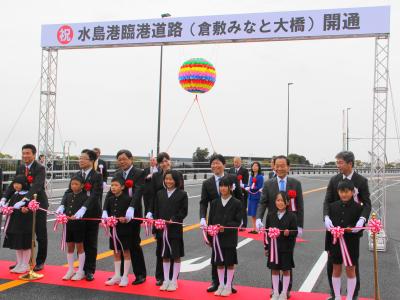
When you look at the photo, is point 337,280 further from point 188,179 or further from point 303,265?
point 188,179

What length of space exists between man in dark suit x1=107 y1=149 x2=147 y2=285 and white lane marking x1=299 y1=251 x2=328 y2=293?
2.12 meters

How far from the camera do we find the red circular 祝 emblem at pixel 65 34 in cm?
1230

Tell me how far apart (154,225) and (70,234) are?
1.18 metres

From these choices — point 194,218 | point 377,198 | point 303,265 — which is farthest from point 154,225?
point 194,218

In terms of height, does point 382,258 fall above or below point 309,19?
below

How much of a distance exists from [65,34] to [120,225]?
817cm

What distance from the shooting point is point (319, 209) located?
15461 mm

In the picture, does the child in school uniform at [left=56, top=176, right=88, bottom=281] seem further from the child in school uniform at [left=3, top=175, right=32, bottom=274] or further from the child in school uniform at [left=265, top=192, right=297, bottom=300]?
the child in school uniform at [left=265, top=192, right=297, bottom=300]

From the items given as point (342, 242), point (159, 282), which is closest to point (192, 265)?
point (159, 282)

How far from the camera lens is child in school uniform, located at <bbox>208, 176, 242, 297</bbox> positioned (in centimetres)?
548

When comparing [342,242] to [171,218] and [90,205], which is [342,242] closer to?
[171,218]

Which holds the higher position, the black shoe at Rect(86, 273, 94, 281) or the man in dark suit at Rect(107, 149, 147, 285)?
the man in dark suit at Rect(107, 149, 147, 285)

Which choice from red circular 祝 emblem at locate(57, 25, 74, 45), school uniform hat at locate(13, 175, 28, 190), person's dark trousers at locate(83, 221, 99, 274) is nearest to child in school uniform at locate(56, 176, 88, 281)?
person's dark trousers at locate(83, 221, 99, 274)

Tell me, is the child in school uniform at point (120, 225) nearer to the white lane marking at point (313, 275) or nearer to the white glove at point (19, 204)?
the white glove at point (19, 204)
